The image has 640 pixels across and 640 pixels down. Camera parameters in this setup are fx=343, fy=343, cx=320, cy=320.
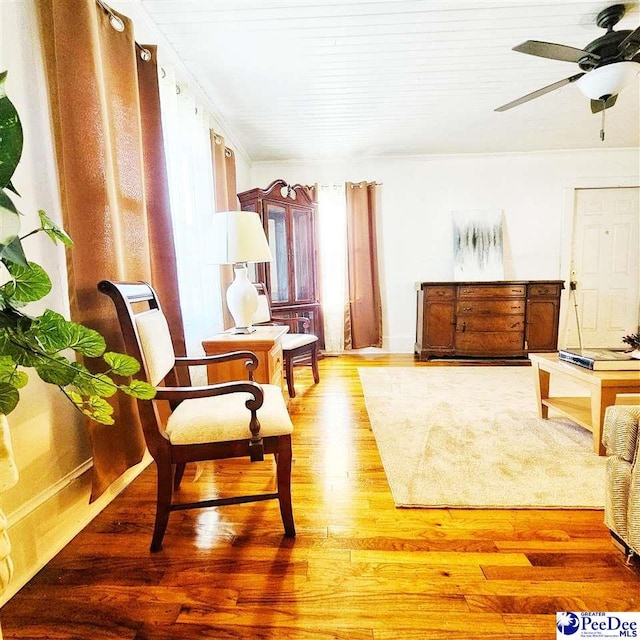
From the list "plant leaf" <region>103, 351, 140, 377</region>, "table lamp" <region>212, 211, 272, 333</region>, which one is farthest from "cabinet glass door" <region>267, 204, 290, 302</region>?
"plant leaf" <region>103, 351, 140, 377</region>

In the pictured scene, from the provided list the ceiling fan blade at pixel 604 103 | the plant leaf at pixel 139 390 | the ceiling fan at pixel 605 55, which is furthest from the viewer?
the ceiling fan blade at pixel 604 103

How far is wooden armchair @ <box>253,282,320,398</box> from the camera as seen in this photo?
2.83 m

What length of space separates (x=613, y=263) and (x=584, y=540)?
417 cm

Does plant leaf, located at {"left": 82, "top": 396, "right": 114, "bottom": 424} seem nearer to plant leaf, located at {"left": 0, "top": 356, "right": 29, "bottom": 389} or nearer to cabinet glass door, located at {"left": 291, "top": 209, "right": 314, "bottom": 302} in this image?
plant leaf, located at {"left": 0, "top": 356, "right": 29, "bottom": 389}

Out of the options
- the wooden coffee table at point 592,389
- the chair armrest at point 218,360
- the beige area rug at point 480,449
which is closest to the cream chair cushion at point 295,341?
the beige area rug at point 480,449

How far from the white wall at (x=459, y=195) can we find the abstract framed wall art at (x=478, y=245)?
10 centimetres

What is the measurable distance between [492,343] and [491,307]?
405mm

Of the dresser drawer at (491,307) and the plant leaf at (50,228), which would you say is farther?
the dresser drawer at (491,307)

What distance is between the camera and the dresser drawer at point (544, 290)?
3740 millimetres

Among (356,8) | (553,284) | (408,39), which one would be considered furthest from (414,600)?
(553,284)

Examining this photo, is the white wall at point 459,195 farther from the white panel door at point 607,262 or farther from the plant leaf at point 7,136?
the plant leaf at point 7,136

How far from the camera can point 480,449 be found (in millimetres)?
1895

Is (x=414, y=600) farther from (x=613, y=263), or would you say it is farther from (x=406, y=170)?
(x=613, y=263)

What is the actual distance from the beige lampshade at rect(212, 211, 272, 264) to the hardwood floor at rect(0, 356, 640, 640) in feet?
3.93
